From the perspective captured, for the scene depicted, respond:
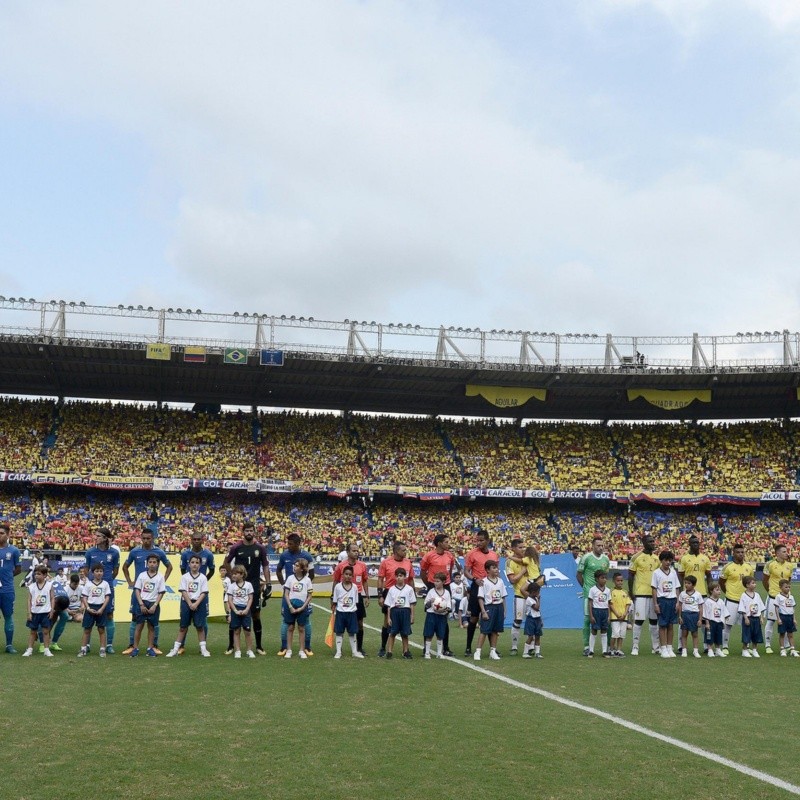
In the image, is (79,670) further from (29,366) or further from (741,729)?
(29,366)

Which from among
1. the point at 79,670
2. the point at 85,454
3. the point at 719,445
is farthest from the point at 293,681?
the point at 719,445

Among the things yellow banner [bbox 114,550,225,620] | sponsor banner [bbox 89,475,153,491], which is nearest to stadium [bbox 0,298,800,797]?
sponsor banner [bbox 89,475,153,491]

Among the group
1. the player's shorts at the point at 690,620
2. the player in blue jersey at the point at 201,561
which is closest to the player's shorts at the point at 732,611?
the player's shorts at the point at 690,620

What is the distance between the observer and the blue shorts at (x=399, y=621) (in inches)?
563

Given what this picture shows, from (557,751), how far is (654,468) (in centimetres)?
4071

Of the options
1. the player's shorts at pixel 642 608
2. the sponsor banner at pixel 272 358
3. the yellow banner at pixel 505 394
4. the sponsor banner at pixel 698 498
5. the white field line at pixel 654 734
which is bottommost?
the white field line at pixel 654 734

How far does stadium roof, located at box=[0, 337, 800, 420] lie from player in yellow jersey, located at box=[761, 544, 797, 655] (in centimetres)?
2744

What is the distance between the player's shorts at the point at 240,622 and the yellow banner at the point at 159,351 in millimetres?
27337

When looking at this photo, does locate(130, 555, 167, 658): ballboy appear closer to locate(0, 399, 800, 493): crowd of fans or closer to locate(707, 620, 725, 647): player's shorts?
locate(707, 620, 725, 647): player's shorts

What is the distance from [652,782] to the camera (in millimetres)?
6992

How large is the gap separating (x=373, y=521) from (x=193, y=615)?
29.7m

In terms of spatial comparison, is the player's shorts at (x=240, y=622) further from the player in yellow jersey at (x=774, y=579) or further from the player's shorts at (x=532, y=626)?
the player in yellow jersey at (x=774, y=579)

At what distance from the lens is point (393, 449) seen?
47.2 metres

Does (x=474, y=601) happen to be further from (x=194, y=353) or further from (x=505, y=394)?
(x=505, y=394)
